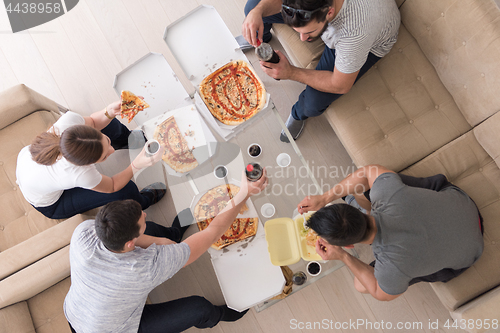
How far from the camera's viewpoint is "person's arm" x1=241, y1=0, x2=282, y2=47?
1683mm

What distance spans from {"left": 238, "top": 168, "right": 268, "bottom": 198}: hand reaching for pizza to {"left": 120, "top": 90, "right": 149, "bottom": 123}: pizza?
784mm

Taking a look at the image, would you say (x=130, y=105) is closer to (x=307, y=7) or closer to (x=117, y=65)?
(x=117, y=65)

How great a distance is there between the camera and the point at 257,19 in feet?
5.53

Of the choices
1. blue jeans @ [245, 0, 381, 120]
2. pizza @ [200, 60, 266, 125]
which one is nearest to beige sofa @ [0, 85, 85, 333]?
pizza @ [200, 60, 266, 125]

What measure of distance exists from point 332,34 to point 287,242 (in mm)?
1119

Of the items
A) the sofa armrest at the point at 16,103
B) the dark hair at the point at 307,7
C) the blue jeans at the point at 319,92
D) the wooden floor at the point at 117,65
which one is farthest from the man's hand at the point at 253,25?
the sofa armrest at the point at 16,103

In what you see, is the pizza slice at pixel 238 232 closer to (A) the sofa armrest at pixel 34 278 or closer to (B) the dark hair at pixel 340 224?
(B) the dark hair at pixel 340 224

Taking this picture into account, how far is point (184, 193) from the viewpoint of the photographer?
1850 millimetres

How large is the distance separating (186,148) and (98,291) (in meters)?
0.84

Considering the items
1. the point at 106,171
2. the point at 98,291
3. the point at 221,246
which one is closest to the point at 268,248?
the point at 221,246

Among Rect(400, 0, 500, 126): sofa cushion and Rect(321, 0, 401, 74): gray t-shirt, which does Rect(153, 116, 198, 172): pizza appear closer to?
Rect(321, 0, 401, 74): gray t-shirt

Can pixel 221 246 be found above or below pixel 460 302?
above

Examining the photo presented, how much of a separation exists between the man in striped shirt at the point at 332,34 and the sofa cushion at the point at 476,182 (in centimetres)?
67

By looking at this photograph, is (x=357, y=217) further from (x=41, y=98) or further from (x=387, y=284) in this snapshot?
(x=41, y=98)
